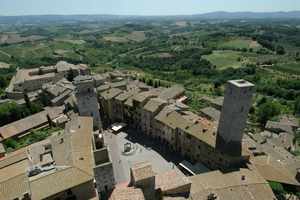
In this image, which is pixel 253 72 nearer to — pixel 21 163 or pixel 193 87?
pixel 193 87

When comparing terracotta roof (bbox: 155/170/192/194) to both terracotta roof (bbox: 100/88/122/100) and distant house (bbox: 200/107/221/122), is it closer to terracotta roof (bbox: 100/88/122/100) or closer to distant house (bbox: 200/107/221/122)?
terracotta roof (bbox: 100/88/122/100)

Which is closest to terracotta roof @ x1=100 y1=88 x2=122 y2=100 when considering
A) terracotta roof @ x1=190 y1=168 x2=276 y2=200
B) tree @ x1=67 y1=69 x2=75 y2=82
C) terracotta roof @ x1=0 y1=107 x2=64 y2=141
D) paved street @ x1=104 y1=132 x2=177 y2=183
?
paved street @ x1=104 y1=132 x2=177 y2=183

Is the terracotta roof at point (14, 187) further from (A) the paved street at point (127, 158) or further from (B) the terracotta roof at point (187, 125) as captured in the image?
(B) the terracotta roof at point (187, 125)

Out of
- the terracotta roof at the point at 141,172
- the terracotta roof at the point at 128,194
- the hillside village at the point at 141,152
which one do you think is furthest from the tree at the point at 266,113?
the terracotta roof at the point at 128,194

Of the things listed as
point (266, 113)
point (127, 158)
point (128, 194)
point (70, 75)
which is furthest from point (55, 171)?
point (266, 113)

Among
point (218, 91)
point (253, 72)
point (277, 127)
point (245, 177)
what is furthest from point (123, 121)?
point (253, 72)

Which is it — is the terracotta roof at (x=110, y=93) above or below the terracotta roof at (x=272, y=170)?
above
